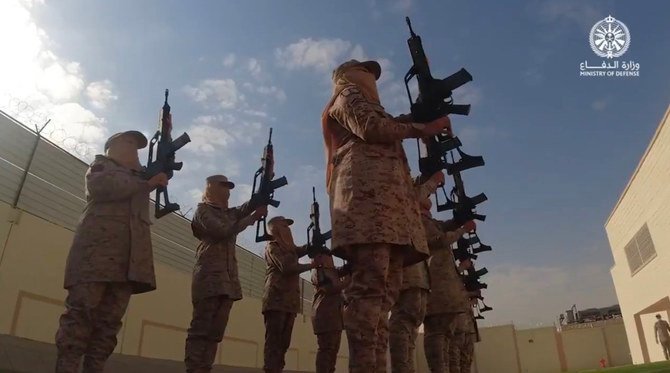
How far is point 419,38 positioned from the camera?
12.5 feet

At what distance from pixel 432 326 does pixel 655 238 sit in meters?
14.9

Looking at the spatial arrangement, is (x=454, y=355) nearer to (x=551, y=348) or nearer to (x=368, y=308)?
(x=368, y=308)

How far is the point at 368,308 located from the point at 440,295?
3052 mm

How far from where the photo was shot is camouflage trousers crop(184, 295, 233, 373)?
4.41m

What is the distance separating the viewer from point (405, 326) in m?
4.39

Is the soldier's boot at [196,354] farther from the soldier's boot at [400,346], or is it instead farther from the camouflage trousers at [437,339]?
the camouflage trousers at [437,339]

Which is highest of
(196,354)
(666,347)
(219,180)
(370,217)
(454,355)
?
(219,180)

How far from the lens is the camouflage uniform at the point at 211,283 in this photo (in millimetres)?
4480

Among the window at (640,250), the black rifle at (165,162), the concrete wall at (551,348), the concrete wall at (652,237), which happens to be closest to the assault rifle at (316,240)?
the black rifle at (165,162)

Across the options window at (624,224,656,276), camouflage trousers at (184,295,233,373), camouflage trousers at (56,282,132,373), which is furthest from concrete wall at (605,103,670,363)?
camouflage trousers at (56,282,132,373)

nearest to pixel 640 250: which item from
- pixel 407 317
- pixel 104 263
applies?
pixel 407 317

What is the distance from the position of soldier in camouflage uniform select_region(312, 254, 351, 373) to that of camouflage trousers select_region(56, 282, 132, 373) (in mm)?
3017

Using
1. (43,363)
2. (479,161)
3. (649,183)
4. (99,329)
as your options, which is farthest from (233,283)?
(649,183)

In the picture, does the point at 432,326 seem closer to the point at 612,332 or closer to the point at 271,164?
the point at 271,164
